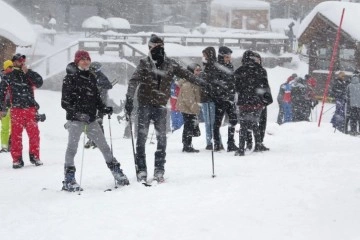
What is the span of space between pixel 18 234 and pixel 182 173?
2714 millimetres

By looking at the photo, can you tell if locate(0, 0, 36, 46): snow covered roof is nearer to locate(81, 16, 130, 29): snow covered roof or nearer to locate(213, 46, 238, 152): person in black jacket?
locate(213, 46, 238, 152): person in black jacket

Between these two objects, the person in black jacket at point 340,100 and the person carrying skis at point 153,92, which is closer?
the person carrying skis at point 153,92

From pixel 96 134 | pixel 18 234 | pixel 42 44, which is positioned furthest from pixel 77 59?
pixel 42 44

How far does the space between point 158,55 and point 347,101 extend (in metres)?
9.42

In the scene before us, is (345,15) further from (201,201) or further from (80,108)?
(201,201)

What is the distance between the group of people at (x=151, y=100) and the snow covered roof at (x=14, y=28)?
8078 mm

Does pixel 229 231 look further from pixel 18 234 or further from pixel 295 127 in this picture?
pixel 295 127

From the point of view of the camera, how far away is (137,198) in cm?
533

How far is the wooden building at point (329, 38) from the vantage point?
19.1 meters

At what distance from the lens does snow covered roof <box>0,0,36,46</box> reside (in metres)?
16.4

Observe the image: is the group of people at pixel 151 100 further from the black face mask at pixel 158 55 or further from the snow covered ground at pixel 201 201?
the snow covered ground at pixel 201 201

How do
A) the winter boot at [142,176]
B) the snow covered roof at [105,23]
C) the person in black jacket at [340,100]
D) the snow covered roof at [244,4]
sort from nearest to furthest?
1. the winter boot at [142,176]
2. the person in black jacket at [340,100]
3. the snow covered roof at [105,23]
4. the snow covered roof at [244,4]

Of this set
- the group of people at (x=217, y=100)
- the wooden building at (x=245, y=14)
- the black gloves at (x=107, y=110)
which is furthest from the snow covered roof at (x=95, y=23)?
the black gloves at (x=107, y=110)

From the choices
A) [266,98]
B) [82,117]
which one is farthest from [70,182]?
[266,98]
